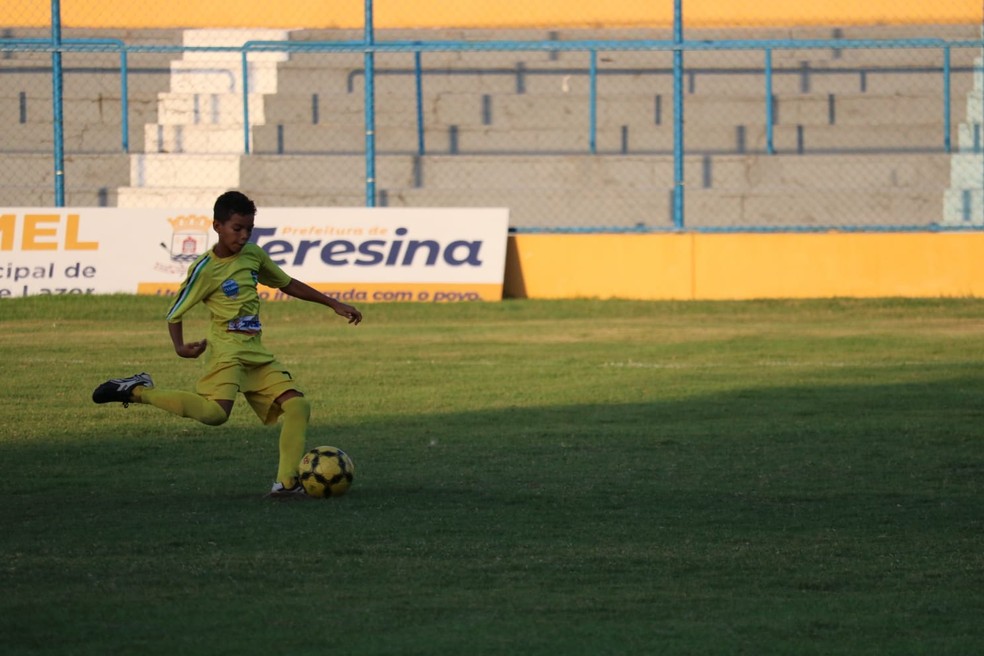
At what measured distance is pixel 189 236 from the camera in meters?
17.6

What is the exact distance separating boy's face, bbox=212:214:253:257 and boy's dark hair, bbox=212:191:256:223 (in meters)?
0.02

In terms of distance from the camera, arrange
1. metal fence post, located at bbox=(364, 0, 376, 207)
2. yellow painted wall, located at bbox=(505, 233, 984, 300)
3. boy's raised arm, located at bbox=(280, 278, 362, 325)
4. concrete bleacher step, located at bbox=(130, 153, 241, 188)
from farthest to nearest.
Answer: concrete bleacher step, located at bbox=(130, 153, 241, 188) → metal fence post, located at bbox=(364, 0, 376, 207) → yellow painted wall, located at bbox=(505, 233, 984, 300) → boy's raised arm, located at bbox=(280, 278, 362, 325)

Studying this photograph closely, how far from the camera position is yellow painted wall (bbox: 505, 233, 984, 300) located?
56.4ft

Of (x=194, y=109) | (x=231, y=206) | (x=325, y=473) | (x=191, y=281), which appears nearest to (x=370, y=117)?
(x=194, y=109)

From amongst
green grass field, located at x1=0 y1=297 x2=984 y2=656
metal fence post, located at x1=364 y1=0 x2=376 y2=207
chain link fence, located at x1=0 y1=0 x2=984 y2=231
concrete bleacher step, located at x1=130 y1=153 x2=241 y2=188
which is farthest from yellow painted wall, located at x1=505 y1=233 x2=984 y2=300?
concrete bleacher step, located at x1=130 y1=153 x2=241 y2=188

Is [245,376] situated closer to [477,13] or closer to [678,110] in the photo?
[678,110]

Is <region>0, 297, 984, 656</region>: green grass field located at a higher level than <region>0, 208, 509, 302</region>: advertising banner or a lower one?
lower

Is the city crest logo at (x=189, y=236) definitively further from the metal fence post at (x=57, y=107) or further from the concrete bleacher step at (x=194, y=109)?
the concrete bleacher step at (x=194, y=109)

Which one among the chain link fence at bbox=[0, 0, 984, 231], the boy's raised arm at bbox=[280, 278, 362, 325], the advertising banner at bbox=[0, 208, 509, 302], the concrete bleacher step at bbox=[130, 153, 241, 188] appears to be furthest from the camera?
the concrete bleacher step at bbox=[130, 153, 241, 188]

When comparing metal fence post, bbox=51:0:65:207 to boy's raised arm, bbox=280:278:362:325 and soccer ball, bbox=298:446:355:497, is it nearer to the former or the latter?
boy's raised arm, bbox=280:278:362:325

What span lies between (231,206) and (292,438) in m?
1.15

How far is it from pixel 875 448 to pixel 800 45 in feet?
33.1

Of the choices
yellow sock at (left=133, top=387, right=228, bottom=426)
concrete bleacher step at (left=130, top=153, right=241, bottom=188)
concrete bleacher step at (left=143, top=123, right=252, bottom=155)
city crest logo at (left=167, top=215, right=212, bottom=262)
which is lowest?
yellow sock at (left=133, top=387, right=228, bottom=426)

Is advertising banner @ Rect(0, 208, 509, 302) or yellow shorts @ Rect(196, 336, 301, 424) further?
advertising banner @ Rect(0, 208, 509, 302)
